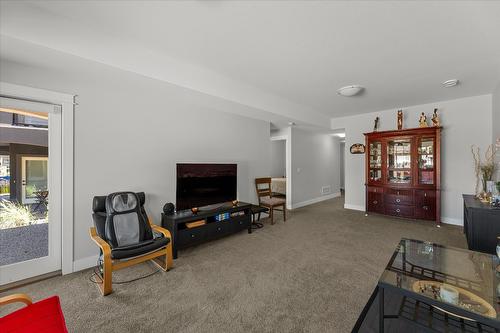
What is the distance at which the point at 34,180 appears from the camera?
2488mm

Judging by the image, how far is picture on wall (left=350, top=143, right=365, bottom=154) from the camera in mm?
5416

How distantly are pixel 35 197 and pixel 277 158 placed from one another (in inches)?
293

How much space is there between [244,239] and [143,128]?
2285 millimetres

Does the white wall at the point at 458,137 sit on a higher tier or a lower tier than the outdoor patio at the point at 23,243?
higher

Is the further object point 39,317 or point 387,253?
point 387,253

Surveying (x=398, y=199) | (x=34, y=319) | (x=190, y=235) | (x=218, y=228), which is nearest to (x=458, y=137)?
(x=398, y=199)

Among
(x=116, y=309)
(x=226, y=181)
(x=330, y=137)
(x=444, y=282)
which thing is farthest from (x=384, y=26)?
(x=330, y=137)

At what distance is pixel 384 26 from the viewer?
204 centimetres

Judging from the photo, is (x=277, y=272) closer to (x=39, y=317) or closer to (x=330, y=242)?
(x=330, y=242)

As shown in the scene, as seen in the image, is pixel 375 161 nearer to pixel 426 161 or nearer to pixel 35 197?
pixel 426 161

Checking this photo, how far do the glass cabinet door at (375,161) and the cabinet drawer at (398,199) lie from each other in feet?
1.41

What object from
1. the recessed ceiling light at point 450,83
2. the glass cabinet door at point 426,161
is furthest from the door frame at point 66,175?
the glass cabinet door at point 426,161

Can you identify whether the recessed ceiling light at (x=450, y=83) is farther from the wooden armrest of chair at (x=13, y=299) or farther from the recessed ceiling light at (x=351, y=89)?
the wooden armrest of chair at (x=13, y=299)

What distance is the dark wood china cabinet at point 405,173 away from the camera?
425 centimetres
